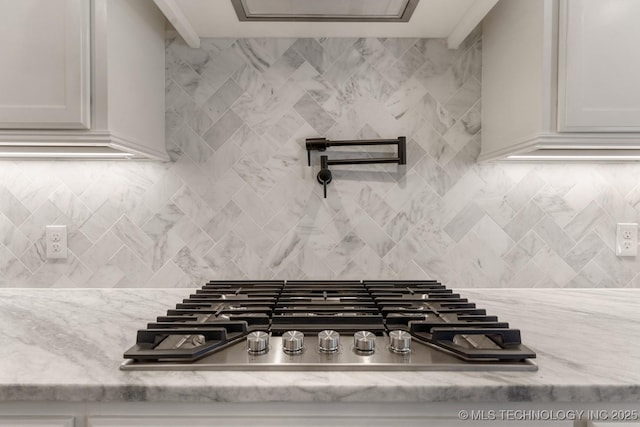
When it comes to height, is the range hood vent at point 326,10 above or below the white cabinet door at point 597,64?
above

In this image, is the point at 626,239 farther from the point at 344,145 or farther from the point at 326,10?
the point at 326,10

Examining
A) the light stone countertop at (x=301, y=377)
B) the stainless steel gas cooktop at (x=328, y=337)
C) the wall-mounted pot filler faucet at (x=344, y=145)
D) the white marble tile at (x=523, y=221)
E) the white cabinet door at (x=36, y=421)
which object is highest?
the wall-mounted pot filler faucet at (x=344, y=145)

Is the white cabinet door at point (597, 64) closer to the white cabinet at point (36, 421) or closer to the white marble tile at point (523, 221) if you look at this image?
the white marble tile at point (523, 221)

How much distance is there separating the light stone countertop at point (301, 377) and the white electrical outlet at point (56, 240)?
48cm

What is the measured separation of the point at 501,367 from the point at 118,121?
1.10m

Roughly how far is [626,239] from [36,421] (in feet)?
5.87

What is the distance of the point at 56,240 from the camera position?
5.08 feet

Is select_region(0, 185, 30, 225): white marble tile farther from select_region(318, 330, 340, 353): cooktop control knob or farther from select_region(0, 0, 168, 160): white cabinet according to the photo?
select_region(318, 330, 340, 353): cooktop control knob

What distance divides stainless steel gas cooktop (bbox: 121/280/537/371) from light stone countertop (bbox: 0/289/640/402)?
27 mm

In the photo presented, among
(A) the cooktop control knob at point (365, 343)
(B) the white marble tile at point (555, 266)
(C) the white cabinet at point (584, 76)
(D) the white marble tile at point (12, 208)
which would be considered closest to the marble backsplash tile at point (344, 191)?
(B) the white marble tile at point (555, 266)

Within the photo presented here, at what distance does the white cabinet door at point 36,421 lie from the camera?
762mm

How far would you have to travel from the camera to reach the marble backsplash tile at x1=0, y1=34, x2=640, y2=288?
1.57 m

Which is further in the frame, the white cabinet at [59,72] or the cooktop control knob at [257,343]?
the white cabinet at [59,72]

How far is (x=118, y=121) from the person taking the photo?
1206mm
